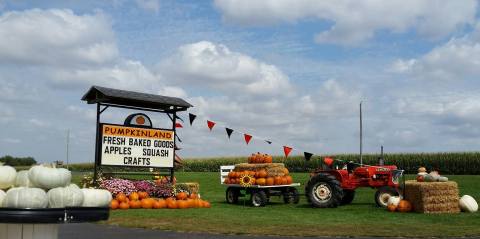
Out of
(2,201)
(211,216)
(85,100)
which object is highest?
(85,100)

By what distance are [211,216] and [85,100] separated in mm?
8438

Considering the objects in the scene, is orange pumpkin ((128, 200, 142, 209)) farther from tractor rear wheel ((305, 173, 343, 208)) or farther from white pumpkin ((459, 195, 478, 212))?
white pumpkin ((459, 195, 478, 212))

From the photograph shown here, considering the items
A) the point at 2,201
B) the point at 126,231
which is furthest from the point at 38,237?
the point at 126,231

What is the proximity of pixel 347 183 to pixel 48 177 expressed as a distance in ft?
52.5

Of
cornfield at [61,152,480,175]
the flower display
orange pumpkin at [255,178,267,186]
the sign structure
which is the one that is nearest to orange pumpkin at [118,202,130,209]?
the flower display

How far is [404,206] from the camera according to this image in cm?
1797

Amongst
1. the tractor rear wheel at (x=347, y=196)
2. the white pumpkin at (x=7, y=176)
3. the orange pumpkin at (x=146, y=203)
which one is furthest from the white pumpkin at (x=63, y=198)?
the tractor rear wheel at (x=347, y=196)

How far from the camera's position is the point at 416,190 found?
17.9 m

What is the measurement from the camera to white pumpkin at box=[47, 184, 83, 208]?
5562mm

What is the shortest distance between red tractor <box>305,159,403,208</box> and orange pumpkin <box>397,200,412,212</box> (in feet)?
4.25

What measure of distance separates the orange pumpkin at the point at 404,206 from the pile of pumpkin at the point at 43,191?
1360cm

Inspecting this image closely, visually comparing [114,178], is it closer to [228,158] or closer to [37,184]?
[37,184]

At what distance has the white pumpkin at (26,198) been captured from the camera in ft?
17.6

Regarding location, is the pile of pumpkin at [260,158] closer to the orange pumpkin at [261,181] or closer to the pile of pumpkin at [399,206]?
the orange pumpkin at [261,181]
